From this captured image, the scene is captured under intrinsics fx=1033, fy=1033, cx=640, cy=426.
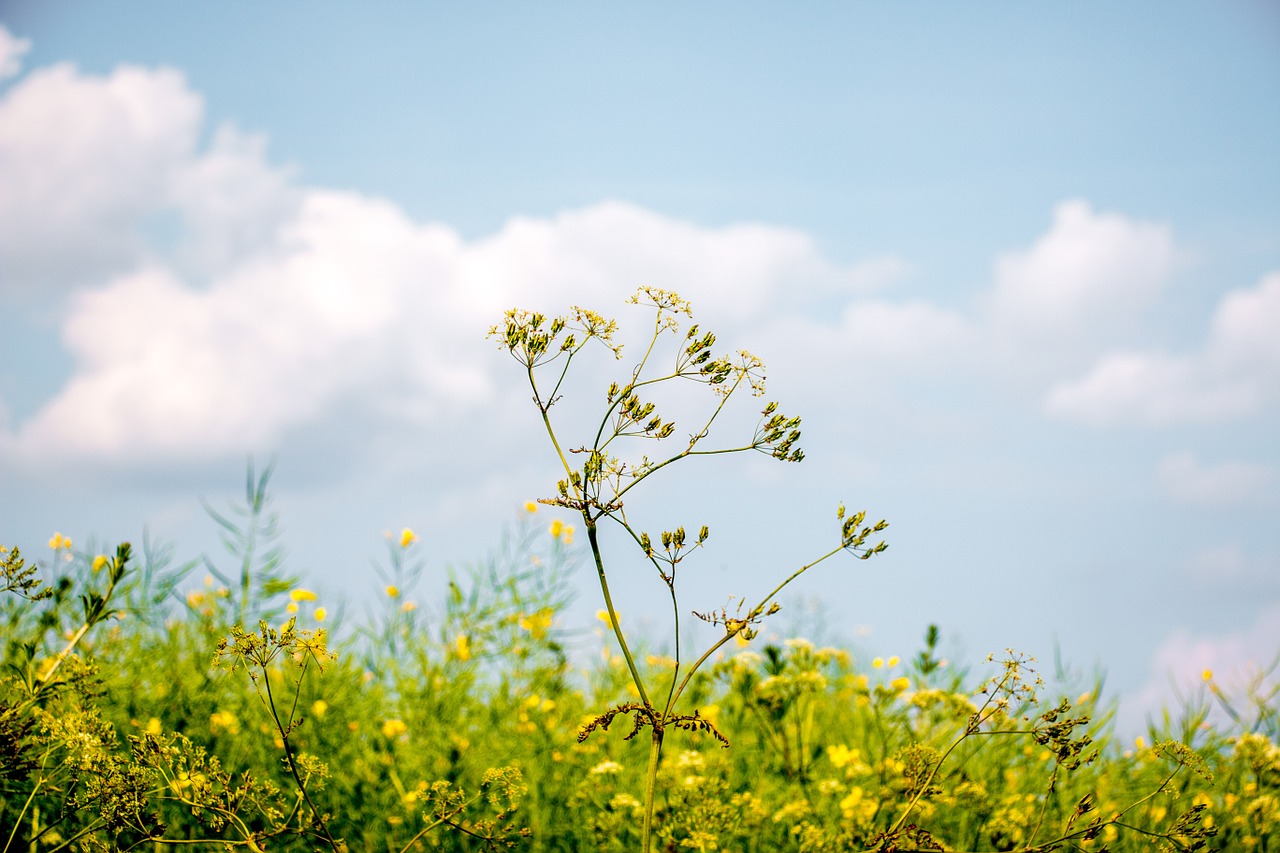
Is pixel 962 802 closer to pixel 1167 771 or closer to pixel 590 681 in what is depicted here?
pixel 1167 771

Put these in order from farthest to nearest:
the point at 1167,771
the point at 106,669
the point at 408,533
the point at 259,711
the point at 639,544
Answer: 1. the point at 408,533
2. the point at 1167,771
3. the point at 259,711
4. the point at 106,669
5. the point at 639,544

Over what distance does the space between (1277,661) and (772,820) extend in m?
3.81

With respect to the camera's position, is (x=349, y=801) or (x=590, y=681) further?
(x=590, y=681)

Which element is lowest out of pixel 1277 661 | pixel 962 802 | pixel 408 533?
pixel 962 802

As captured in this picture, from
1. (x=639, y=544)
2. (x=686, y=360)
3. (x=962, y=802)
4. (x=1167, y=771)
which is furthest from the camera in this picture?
(x=1167, y=771)

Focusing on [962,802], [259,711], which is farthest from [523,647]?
[962,802]

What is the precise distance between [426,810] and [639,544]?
2512 mm

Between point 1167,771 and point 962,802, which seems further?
point 1167,771

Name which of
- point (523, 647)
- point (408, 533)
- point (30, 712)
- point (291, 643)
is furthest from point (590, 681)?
point (291, 643)

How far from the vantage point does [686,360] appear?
2.70 metres

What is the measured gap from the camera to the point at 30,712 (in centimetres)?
321

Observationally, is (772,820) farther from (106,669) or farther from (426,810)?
(106,669)

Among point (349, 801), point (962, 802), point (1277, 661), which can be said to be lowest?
point (962, 802)

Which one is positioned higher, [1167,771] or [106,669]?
[106,669]
